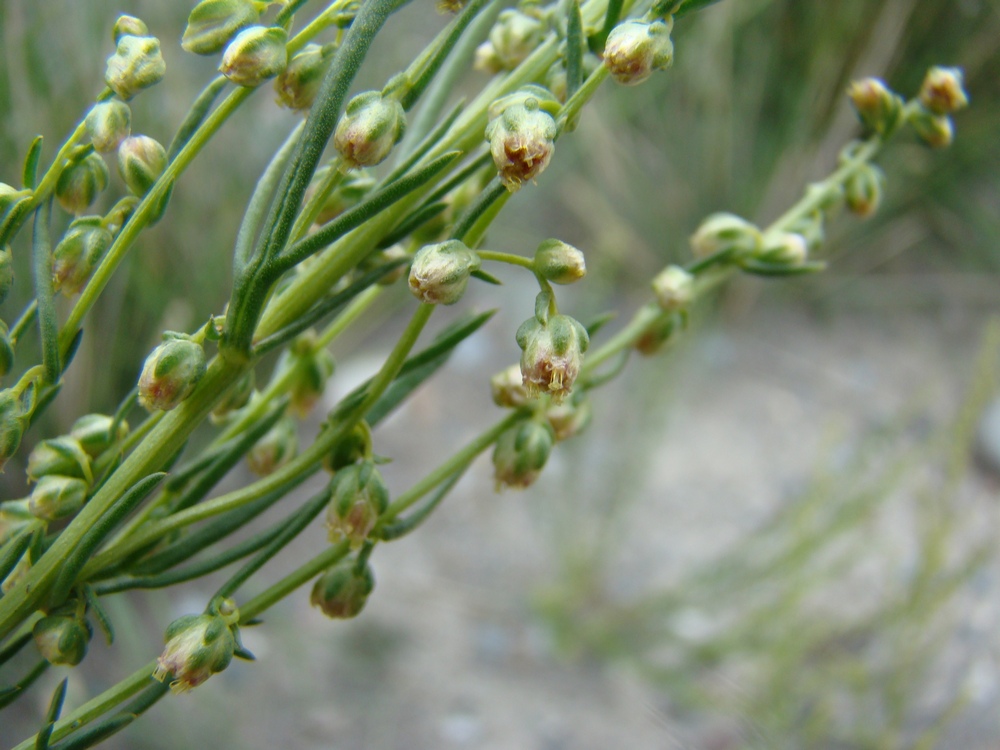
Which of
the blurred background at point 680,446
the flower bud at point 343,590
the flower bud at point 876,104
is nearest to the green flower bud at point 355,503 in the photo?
the flower bud at point 343,590

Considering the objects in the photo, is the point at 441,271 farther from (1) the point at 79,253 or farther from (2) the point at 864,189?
(2) the point at 864,189

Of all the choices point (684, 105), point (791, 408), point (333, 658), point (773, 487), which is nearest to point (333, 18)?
point (333, 658)

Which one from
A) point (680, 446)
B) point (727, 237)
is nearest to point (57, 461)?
point (727, 237)

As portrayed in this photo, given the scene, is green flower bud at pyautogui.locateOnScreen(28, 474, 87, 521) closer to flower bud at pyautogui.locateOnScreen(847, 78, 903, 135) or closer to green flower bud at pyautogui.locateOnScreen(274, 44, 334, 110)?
green flower bud at pyautogui.locateOnScreen(274, 44, 334, 110)

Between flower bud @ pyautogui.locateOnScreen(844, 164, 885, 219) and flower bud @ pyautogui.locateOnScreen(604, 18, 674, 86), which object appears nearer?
flower bud @ pyautogui.locateOnScreen(604, 18, 674, 86)

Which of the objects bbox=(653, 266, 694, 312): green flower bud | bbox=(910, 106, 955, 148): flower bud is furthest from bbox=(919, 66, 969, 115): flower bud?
bbox=(653, 266, 694, 312): green flower bud

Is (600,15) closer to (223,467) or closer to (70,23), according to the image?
(223,467)
